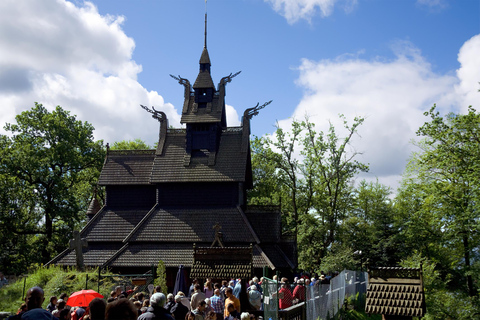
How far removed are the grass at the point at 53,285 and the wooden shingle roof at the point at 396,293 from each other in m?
11.3

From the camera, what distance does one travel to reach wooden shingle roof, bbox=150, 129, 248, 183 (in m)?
32.1

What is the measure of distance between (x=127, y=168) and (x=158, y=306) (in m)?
28.6

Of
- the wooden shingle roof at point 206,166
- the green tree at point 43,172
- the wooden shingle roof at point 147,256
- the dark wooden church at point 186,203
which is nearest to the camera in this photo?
the wooden shingle roof at point 147,256

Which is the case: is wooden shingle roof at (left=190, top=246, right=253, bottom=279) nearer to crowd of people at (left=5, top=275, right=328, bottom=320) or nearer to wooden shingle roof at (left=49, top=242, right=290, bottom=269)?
crowd of people at (left=5, top=275, right=328, bottom=320)

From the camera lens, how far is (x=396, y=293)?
15047 mm

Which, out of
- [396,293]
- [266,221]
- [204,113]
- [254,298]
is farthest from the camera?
[204,113]

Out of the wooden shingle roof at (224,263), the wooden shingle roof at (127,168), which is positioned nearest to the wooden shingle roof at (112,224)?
the wooden shingle roof at (127,168)

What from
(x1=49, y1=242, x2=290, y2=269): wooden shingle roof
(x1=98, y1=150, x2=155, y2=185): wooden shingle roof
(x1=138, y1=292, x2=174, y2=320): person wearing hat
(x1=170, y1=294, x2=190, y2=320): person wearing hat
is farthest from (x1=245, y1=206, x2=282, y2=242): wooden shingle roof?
(x1=138, y1=292, x2=174, y2=320): person wearing hat

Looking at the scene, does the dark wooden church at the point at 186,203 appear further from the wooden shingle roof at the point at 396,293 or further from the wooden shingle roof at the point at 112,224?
the wooden shingle roof at the point at 396,293

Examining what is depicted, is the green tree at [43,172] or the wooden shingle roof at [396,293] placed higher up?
the green tree at [43,172]

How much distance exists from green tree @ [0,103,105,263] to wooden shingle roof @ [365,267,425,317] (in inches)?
1306

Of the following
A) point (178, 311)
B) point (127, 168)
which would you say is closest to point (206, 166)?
point (127, 168)

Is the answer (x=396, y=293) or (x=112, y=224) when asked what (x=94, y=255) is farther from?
(x=396, y=293)

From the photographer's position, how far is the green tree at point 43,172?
1613 inches
